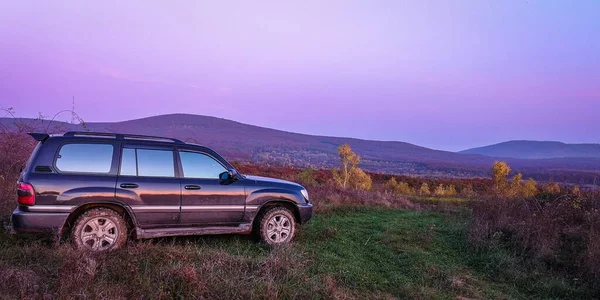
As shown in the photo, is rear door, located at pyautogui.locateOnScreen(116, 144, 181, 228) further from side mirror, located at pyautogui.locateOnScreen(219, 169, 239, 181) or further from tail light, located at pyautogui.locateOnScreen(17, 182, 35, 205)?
tail light, located at pyautogui.locateOnScreen(17, 182, 35, 205)

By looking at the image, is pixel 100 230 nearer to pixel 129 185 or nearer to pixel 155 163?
pixel 129 185

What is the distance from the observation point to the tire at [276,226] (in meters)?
7.38

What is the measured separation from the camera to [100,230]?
6176mm

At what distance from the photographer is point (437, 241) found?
8.98 m

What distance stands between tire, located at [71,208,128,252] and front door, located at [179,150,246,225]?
3.03 feet

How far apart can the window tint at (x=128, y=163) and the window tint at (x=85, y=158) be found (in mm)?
181

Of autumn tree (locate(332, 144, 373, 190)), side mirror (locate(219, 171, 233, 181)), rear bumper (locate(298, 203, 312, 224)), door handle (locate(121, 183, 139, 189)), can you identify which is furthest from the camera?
autumn tree (locate(332, 144, 373, 190))

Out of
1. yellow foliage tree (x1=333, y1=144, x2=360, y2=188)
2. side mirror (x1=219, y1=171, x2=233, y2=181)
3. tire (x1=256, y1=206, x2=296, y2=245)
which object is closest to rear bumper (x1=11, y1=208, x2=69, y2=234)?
side mirror (x1=219, y1=171, x2=233, y2=181)

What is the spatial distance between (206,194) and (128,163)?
127 centimetres

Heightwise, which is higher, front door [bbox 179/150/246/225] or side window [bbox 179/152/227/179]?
side window [bbox 179/152/227/179]

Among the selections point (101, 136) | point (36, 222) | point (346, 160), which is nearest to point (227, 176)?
point (101, 136)

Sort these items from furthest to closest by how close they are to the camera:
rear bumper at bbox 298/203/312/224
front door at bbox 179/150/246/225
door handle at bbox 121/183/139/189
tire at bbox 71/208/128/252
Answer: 1. rear bumper at bbox 298/203/312/224
2. front door at bbox 179/150/246/225
3. door handle at bbox 121/183/139/189
4. tire at bbox 71/208/128/252

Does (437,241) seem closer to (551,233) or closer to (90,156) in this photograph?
(551,233)

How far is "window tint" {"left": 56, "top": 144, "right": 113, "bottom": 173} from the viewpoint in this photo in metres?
6.05
